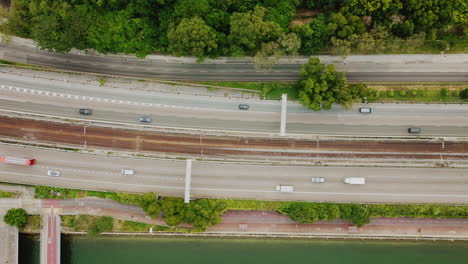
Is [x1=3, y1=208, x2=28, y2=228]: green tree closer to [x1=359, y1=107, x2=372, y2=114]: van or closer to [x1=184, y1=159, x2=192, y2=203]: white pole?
[x1=184, y1=159, x2=192, y2=203]: white pole

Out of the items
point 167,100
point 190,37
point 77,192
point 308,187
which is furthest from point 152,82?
point 308,187

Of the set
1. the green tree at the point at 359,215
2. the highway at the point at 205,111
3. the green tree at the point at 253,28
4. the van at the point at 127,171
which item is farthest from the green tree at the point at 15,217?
the green tree at the point at 359,215

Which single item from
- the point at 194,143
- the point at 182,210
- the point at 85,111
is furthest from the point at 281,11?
the point at 85,111

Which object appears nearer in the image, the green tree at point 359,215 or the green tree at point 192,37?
the green tree at point 192,37

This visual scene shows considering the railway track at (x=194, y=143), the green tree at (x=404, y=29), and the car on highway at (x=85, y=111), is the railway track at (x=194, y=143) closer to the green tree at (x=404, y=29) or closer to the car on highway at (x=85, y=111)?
the car on highway at (x=85, y=111)

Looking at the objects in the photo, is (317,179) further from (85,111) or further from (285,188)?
(85,111)

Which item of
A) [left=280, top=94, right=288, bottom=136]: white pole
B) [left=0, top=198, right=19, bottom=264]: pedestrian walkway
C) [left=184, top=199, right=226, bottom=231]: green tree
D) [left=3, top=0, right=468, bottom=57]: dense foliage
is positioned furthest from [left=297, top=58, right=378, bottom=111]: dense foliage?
[left=0, top=198, right=19, bottom=264]: pedestrian walkway
